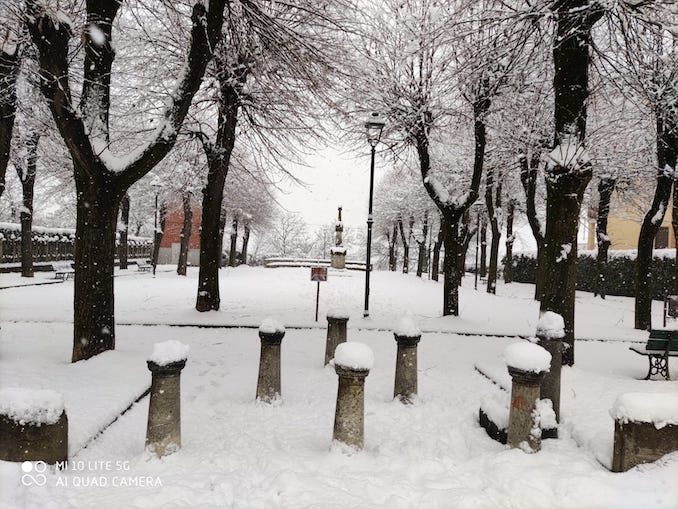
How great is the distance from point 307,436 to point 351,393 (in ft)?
2.53

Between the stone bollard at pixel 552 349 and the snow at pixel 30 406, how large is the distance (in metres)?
4.70

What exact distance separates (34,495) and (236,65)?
9.40m

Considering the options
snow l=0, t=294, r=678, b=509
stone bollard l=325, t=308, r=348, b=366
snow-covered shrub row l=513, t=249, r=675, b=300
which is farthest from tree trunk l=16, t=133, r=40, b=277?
snow-covered shrub row l=513, t=249, r=675, b=300

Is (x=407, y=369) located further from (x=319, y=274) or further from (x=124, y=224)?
(x=124, y=224)

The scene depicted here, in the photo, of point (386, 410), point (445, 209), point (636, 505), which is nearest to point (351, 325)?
point (445, 209)

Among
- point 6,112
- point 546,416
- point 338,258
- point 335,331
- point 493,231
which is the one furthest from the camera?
point 338,258

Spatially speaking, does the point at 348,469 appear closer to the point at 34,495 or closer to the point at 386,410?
the point at 386,410

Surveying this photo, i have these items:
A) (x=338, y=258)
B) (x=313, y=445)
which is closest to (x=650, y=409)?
(x=313, y=445)

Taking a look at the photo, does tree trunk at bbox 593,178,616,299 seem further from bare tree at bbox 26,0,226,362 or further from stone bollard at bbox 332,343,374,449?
stone bollard at bbox 332,343,374,449

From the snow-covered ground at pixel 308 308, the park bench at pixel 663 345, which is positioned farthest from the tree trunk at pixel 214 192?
the park bench at pixel 663 345

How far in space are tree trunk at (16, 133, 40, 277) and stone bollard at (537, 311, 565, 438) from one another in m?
20.1

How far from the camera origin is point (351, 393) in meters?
4.21

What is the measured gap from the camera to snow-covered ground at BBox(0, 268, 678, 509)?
334 cm

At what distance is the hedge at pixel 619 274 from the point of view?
19.4 m
